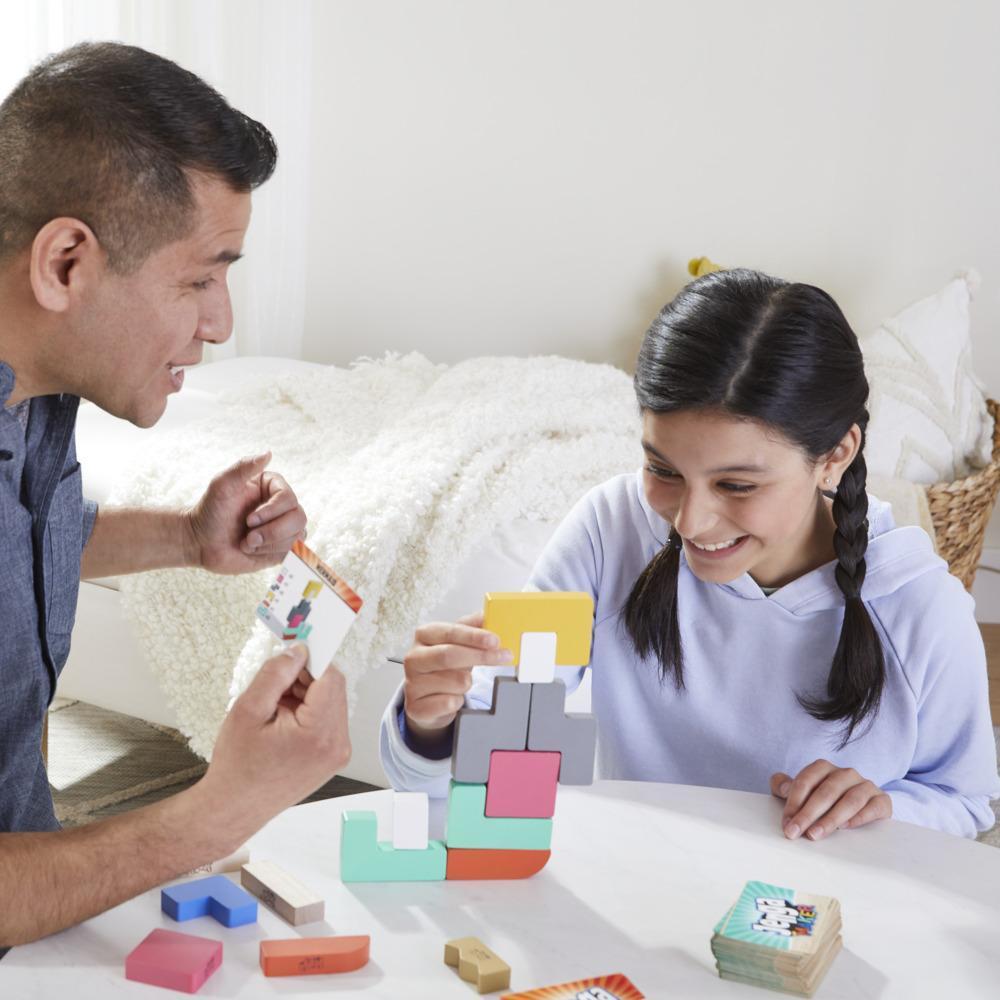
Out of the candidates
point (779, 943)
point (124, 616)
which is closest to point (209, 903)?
point (779, 943)

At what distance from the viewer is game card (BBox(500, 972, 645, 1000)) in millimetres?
845

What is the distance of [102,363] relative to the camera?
3.68 feet

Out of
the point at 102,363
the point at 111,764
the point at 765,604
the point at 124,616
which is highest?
the point at 102,363

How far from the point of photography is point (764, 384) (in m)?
1.21

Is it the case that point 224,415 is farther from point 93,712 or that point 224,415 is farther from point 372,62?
point 372,62

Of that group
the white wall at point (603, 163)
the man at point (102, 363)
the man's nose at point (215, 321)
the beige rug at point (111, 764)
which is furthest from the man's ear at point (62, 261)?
the white wall at point (603, 163)

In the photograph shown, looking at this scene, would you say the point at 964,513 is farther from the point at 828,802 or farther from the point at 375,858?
the point at 375,858

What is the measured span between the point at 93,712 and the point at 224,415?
0.68 m

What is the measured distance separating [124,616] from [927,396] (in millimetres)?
1888

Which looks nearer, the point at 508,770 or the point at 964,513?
the point at 508,770

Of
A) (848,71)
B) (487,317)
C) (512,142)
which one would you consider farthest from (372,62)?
(848,71)

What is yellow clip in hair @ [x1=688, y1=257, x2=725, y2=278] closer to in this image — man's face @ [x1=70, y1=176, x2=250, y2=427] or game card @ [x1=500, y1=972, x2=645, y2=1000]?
man's face @ [x1=70, y1=176, x2=250, y2=427]

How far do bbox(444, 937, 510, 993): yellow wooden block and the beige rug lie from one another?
1.35 meters

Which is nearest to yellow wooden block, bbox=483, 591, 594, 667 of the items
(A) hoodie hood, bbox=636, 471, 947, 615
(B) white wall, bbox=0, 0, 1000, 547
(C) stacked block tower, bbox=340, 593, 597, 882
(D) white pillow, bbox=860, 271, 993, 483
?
(C) stacked block tower, bbox=340, 593, 597, 882
